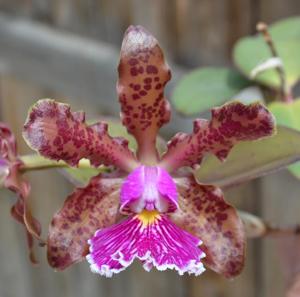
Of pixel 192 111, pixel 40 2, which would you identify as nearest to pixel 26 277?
pixel 40 2

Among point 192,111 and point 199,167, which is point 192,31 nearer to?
point 192,111

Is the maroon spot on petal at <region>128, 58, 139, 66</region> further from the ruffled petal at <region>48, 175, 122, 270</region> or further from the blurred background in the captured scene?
the blurred background

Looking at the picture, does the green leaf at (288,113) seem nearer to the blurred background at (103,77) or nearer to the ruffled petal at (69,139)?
the ruffled petal at (69,139)

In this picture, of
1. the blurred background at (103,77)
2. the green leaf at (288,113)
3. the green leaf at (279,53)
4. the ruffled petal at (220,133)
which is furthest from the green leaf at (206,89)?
the blurred background at (103,77)

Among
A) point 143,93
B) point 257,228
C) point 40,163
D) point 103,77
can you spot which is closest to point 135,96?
point 143,93

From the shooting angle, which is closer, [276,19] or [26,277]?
[276,19]

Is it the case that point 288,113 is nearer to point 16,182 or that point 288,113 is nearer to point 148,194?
point 148,194
